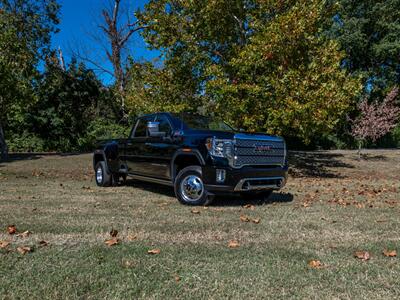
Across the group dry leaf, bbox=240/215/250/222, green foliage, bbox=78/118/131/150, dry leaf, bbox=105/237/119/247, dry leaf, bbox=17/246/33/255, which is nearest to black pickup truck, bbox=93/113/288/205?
dry leaf, bbox=240/215/250/222

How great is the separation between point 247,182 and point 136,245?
3.10 meters

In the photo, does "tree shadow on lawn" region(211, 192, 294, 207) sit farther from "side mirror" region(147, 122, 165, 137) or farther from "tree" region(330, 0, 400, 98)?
"tree" region(330, 0, 400, 98)

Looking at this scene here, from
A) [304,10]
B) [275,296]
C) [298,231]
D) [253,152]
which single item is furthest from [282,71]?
[275,296]

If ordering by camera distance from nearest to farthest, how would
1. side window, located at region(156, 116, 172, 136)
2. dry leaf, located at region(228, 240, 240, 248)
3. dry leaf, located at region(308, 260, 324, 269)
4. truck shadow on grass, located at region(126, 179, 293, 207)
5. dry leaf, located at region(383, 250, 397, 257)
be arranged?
dry leaf, located at region(308, 260, 324, 269) → dry leaf, located at region(383, 250, 397, 257) → dry leaf, located at region(228, 240, 240, 248) → side window, located at region(156, 116, 172, 136) → truck shadow on grass, located at region(126, 179, 293, 207)

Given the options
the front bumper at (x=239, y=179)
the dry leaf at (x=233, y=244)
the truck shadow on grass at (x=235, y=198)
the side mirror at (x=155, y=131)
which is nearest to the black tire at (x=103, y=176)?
the truck shadow on grass at (x=235, y=198)

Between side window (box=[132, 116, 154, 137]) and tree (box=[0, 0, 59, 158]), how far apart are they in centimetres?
1234

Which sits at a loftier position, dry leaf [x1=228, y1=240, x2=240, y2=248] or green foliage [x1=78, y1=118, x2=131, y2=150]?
green foliage [x1=78, y1=118, x2=131, y2=150]

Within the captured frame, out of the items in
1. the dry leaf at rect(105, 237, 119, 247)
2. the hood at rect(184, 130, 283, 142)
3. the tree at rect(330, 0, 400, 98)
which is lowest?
the dry leaf at rect(105, 237, 119, 247)

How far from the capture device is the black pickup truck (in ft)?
23.7

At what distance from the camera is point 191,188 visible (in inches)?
305

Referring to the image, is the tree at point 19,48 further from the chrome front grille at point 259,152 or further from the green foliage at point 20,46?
the chrome front grille at point 259,152

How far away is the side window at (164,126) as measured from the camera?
829cm

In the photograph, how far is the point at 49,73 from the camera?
86.7 ft

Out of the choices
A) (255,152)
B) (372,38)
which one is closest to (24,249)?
(255,152)
